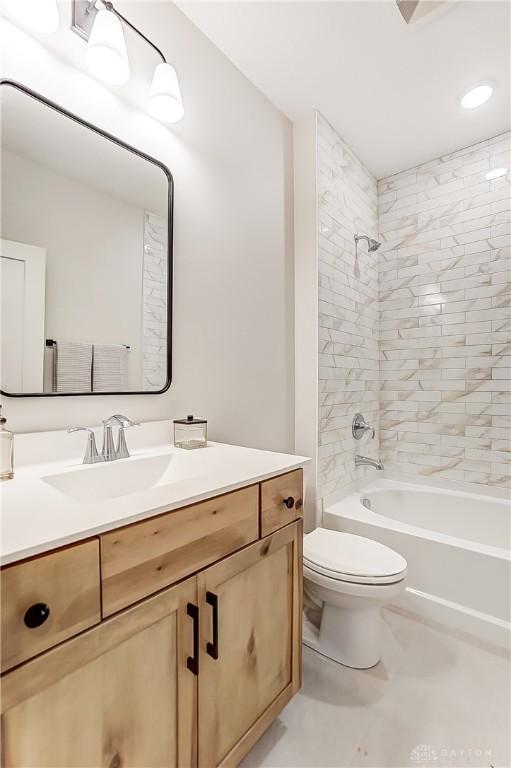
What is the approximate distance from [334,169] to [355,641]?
2.48m

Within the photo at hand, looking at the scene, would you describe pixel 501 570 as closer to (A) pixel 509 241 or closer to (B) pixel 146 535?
(B) pixel 146 535

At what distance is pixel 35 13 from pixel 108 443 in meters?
1.24

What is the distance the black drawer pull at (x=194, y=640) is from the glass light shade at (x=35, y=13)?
161cm

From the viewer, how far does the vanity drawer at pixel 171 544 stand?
708 millimetres

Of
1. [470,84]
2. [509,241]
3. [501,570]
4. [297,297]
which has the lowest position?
[501,570]

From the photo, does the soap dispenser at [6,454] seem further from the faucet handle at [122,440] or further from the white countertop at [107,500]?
the faucet handle at [122,440]

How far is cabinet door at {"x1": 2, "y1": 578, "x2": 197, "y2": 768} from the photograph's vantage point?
1.99 ft

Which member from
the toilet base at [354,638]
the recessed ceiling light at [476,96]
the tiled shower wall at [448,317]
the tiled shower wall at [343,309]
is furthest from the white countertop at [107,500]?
the recessed ceiling light at [476,96]

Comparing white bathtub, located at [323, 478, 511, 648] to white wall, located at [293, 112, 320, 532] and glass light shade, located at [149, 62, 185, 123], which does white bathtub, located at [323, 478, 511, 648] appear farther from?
glass light shade, located at [149, 62, 185, 123]

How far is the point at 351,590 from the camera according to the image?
1.42 metres

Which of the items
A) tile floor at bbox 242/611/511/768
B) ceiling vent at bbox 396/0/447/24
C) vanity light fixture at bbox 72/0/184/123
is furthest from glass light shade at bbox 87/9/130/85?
tile floor at bbox 242/611/511/768

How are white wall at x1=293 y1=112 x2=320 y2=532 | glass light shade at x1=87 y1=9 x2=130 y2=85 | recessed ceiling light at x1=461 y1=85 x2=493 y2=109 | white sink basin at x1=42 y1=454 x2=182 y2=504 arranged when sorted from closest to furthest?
white sink basin at x1=42 y1=454 x2=182 y2=504
glass light shade at x1=87 y1=9 x2=130 y2=85
recessed ceiling light at x1=461 y1=85 x2=493 y2=109
white wall at x1=293 y1=112 x2=320 y2=532

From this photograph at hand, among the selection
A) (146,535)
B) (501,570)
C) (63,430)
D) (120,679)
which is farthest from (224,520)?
(501,570)

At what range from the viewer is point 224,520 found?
94 cm
